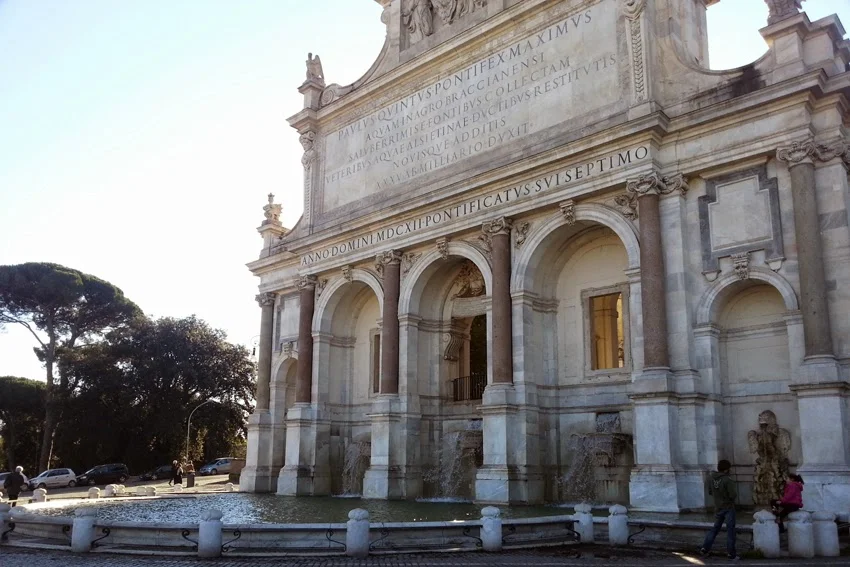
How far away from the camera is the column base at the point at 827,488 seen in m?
16.2

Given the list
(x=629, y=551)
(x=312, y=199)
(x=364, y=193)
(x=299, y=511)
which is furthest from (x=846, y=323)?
(x=312, y=199)

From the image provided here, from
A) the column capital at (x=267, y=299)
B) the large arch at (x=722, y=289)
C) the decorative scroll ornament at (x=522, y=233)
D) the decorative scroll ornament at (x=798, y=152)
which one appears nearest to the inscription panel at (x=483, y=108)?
the decorative scroll ornament at (x=522, y=233)

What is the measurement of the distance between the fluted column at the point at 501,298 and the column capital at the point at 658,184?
4664 millimetres

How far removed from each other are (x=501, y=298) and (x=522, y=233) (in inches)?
84.0

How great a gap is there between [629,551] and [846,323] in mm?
8462

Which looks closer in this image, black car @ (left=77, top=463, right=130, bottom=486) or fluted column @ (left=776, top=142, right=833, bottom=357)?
fluted column @ (left=776, top=142, right=833, bottom=357)

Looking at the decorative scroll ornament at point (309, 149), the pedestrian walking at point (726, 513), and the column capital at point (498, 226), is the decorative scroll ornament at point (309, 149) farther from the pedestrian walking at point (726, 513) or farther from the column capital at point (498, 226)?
the pedestrian walking at point (726, 513)

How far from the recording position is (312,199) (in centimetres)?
3209

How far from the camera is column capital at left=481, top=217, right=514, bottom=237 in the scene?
949 inches

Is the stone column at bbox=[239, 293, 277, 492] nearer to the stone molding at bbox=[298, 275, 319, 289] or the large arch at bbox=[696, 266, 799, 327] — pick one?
the stone molding at bbox=[298, 275, 319, 289]

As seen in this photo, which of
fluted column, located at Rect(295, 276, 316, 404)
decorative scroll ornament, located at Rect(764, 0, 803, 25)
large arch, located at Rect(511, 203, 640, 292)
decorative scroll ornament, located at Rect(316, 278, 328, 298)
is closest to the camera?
decorative scroll ornament, located at Rect(764, 0, 803, 25)

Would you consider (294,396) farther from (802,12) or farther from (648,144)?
(802,12)

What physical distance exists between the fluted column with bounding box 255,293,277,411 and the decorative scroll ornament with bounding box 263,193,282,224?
3.61 meters

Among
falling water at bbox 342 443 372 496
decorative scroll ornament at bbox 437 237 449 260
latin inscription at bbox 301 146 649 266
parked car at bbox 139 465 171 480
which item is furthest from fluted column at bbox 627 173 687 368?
parked car at bbox 139 465 171 480
